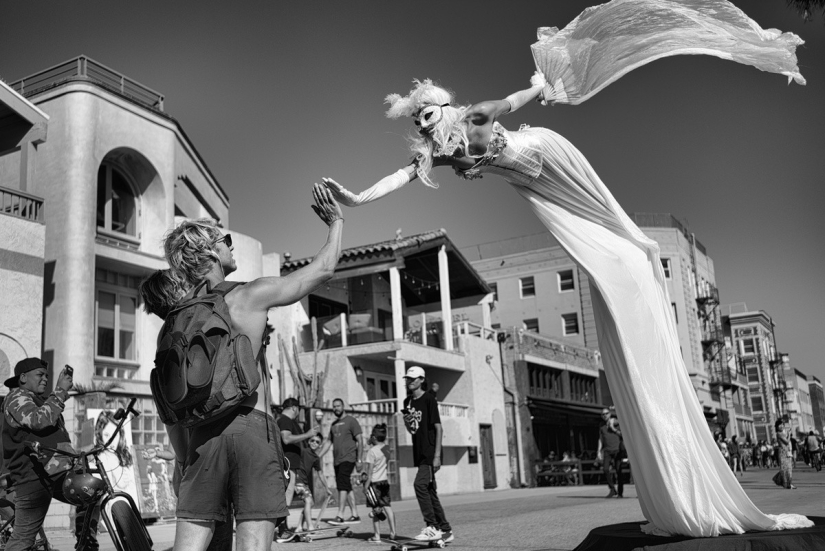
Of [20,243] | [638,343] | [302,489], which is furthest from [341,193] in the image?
[20,243]

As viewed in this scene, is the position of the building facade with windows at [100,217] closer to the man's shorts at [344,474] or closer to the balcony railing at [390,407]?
the man's shorts at [344,474]

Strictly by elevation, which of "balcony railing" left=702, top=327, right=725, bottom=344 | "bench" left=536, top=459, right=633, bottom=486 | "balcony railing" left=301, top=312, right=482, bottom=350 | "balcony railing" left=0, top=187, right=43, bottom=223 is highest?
"balcony railing" left=702, top=327, right=725, bottom=344

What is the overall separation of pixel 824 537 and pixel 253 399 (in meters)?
3.15

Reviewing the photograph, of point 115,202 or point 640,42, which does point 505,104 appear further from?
point 115,202

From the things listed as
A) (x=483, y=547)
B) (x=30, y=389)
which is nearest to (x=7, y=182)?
(x=30, y=389)

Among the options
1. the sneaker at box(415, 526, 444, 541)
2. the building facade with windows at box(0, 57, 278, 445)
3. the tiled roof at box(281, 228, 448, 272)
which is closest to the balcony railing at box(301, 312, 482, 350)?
the tiled roof at box(281, 228, 448, 272)

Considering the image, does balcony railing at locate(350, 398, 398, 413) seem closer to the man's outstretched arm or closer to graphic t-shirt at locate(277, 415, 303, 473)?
graphic t-shirt at locate(277, 415, 303, 473)

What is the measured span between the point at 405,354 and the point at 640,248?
65.7 feet

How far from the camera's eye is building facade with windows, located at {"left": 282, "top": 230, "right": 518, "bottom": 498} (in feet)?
81.3

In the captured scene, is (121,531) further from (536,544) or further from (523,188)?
(536,544)

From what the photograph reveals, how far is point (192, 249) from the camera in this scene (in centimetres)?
344

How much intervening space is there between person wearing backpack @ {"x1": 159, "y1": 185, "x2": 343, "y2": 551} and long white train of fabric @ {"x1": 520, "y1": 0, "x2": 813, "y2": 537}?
206cm

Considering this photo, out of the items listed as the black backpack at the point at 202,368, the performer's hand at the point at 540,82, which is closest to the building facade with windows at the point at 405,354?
the performer's hand at the point at 540,82

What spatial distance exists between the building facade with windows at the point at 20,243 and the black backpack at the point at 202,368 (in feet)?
41.6
